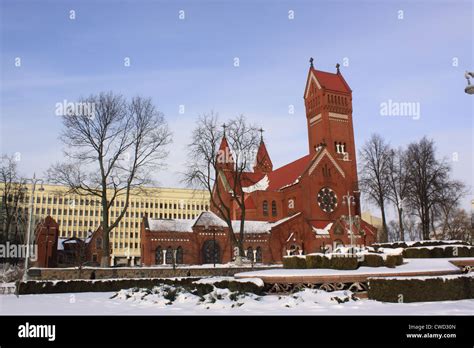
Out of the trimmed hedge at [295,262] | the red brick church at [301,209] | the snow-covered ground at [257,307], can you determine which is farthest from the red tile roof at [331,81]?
the snow-covered ground at [257,307]

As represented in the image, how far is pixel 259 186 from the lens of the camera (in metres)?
61.7

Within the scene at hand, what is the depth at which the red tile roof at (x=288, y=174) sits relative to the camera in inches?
2195

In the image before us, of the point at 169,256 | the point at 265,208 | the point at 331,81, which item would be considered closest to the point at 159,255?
the point at 169,256

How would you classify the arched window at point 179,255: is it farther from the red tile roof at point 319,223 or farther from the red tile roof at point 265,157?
the red tile roof at point 265,157

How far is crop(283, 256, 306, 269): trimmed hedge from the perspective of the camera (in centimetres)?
2053

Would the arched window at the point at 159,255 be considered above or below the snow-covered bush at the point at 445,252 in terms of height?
below

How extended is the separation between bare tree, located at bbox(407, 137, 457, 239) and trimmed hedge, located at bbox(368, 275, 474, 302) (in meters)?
25.4

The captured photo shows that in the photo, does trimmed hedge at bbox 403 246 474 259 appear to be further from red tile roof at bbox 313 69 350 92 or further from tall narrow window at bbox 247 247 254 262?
red tile roof at bbox 313 69 350 92

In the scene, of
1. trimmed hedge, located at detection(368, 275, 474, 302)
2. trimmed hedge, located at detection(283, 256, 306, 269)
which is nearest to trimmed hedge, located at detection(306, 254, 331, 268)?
trimmed hedge, located at detection(283, 256, 306, 269)

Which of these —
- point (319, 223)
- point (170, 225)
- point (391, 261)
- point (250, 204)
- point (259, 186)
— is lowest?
point (391, 261)

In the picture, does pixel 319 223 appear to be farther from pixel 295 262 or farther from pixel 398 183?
pixel 295 262

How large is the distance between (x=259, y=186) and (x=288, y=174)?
5.40m
